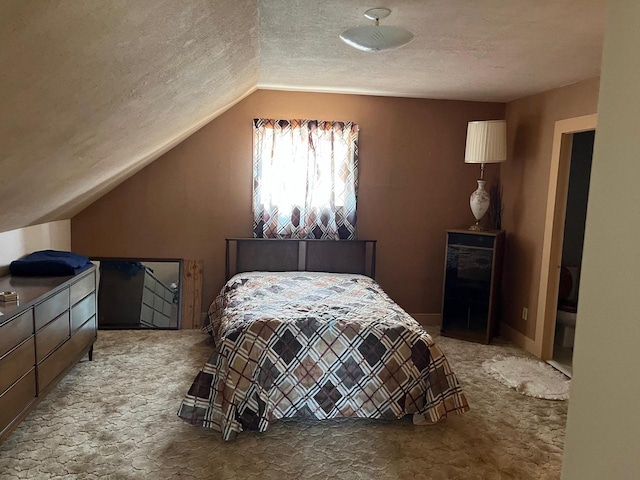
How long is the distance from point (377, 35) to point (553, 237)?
8.03ft

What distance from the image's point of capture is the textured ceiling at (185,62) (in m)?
1.24

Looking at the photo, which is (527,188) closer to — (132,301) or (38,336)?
(132,301)

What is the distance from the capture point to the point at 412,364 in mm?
2787

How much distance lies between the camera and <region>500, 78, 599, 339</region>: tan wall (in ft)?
12.8

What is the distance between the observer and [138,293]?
4395 mm

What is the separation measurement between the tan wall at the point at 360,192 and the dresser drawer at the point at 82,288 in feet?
3.13

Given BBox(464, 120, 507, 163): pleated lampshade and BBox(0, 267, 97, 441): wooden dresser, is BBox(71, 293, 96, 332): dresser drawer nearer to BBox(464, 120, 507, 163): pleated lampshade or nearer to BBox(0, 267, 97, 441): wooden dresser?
BBox(0, 267, 97, 441): wooden dresser

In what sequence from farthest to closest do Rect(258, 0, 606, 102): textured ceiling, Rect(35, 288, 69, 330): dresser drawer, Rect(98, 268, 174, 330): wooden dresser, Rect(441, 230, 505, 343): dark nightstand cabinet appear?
Rect(98, 268, 174, 330): wooden dresser
Rect(441, 230, 505, 343): dark nightstand cabinet
Rect(35, 288, 69, 330): dresser drawer
Rect(258, 0, 606, 102): textured ceiling

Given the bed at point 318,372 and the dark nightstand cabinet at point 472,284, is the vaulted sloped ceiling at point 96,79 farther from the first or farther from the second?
the dark nightstand cabinet at point 472,284

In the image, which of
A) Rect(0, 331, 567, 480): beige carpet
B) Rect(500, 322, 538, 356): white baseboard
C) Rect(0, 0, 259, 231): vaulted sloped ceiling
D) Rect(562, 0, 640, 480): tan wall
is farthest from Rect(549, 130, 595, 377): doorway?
Rect(562, 0, 640, 480): tan wall

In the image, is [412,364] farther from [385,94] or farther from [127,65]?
[385,94]

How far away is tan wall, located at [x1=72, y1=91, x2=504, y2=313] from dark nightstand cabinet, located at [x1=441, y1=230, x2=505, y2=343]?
38cm

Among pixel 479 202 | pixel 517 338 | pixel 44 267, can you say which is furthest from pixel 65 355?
pixel 517 338

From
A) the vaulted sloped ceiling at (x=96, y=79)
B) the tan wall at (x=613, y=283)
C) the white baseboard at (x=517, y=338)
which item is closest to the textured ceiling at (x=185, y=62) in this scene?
the vaulted sloped ceiling at (x=96, y=79)
